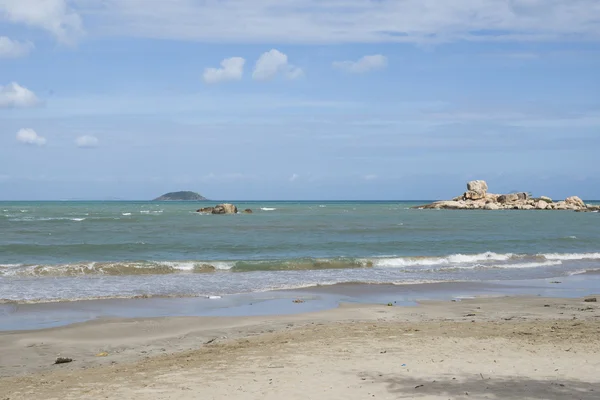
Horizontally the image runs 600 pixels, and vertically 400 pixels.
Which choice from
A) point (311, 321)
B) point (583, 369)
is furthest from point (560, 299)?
point (583, 369)

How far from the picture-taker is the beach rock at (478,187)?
357ft

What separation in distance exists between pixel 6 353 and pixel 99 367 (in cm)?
204

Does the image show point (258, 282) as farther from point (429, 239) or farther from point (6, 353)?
point (429, 239)

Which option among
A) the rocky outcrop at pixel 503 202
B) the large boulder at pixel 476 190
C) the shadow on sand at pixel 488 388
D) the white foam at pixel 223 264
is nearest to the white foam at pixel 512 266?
the white foam at pixel 223 264

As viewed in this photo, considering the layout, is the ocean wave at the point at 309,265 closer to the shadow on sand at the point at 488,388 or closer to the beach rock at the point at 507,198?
the shadow on sand at the point at 488,388

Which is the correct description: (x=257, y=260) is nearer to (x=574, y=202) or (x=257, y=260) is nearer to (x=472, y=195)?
(x=472, y=195)

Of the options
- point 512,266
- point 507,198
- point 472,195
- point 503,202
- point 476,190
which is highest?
point 476,190

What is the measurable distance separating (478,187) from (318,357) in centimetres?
10638

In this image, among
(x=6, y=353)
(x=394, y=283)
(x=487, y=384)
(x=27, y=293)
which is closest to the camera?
(x=487, y=384)

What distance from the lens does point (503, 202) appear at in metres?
104

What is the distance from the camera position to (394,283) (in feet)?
65.4

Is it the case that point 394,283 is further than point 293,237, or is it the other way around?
point 293,237

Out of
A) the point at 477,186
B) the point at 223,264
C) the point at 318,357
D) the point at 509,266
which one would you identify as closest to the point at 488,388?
the point at 318,357

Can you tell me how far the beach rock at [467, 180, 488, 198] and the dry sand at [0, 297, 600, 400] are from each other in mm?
98313
